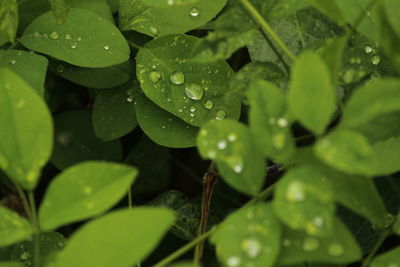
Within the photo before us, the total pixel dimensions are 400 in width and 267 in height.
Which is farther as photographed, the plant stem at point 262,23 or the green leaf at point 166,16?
the green leaf at point 166,16

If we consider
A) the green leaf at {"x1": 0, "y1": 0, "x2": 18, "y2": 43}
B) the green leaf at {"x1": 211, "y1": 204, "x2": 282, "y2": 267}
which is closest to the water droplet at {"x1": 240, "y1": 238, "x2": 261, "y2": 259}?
the green leaf at {"x1": 211, "y1": 204, "x2": 282, "y2": 267}

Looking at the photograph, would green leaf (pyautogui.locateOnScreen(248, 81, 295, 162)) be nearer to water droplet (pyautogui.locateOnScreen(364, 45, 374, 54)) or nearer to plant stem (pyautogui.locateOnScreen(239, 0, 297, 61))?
plant stem (pyautogui.locateOnScreen(239, 0, 297, 61))

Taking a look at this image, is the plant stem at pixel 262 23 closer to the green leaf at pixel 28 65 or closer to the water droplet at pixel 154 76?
the water droplet at pixel 154 76

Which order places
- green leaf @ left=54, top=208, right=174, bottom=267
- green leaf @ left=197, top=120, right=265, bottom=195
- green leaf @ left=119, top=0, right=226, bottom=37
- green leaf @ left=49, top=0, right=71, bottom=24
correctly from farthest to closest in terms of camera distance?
1. green leaf @ left=119, top=0, right=226, bottom=37
2. green leaf @ left=49, top=0, right=71, bottom=24
3. green leaf @ left=197, top=120, right=265, bottom=195
4. green leaf @ left=54, top=208, right=174, bottom=267

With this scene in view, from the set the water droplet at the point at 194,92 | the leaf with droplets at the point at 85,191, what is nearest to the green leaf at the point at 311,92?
the leaf with droplets at the point at 85,191

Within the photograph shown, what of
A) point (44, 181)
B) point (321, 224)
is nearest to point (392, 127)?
point (321, 224)

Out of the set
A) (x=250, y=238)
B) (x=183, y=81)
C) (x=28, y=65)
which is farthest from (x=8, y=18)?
(x=250, y=238)

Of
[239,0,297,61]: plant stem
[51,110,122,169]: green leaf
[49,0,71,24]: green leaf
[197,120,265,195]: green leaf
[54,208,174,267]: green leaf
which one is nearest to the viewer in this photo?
[54,208,174,267]: green leaf
